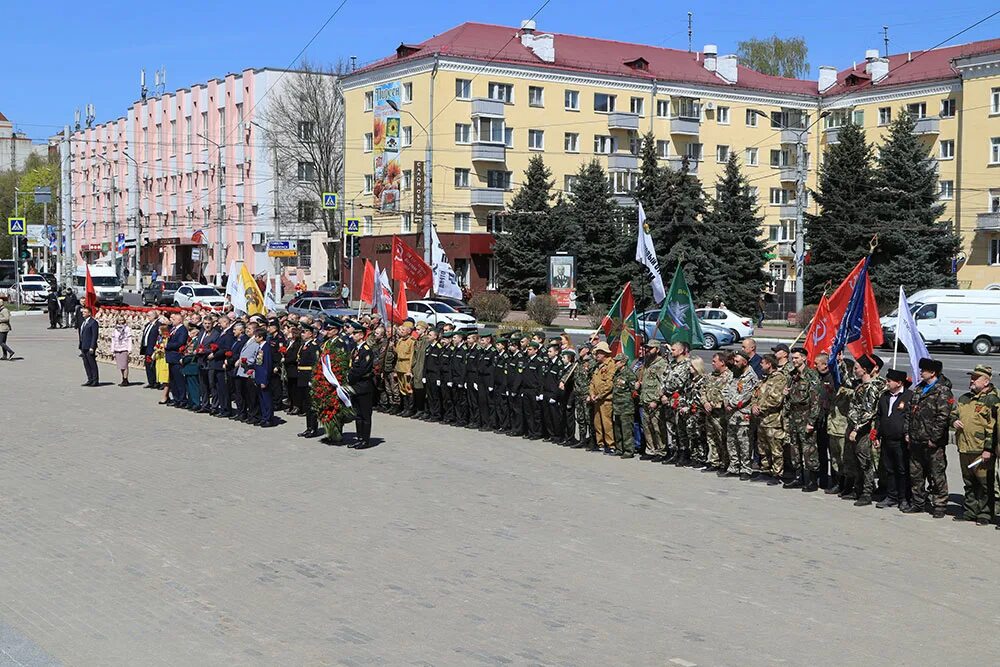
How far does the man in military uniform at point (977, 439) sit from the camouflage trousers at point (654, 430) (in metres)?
4.50

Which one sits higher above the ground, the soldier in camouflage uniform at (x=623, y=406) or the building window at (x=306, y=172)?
the building window at (x=306, y=172)

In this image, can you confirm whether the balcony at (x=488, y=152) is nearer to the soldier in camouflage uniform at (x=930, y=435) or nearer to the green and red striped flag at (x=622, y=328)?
the green and red striped flag at (x=622, y=328)

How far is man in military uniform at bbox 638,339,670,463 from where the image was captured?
15664 millimetres

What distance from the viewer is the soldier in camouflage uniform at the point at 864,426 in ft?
42.3

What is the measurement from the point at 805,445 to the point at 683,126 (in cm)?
6100

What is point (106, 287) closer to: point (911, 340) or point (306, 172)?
point (306, 172)

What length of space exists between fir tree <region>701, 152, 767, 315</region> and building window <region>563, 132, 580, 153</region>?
53.2 feet

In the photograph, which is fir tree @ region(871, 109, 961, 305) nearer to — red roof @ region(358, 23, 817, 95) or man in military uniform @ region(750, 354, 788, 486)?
red roof @ region(358, 23, 817, 95)

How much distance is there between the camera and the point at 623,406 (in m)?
16.2

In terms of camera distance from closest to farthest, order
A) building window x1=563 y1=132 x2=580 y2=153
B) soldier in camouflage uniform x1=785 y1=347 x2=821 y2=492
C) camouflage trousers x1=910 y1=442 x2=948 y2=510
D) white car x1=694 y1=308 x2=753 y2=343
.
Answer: camouflage trousers x1=910 y1=442 x2=948 y2=510 < soldier in camouflage uniform x1=785 y1=347 x2=821 y2=492 < white car x1=694 y1=308 x2=753 y2=343 < building window x1=563 y1=132 x2=580 y2=153

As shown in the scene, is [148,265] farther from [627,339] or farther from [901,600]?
[901,600]

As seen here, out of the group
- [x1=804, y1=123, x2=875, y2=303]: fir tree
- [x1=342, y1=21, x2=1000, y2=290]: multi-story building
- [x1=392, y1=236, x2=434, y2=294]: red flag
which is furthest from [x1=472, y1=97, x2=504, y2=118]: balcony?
[x1=392, y1=236, x2=434, y2=294]: red flag

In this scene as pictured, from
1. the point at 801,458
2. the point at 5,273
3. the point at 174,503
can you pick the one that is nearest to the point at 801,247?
the point at 801,458

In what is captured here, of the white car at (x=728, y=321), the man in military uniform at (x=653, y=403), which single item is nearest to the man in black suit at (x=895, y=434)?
the man in military uniform at (x=653, y=403)
